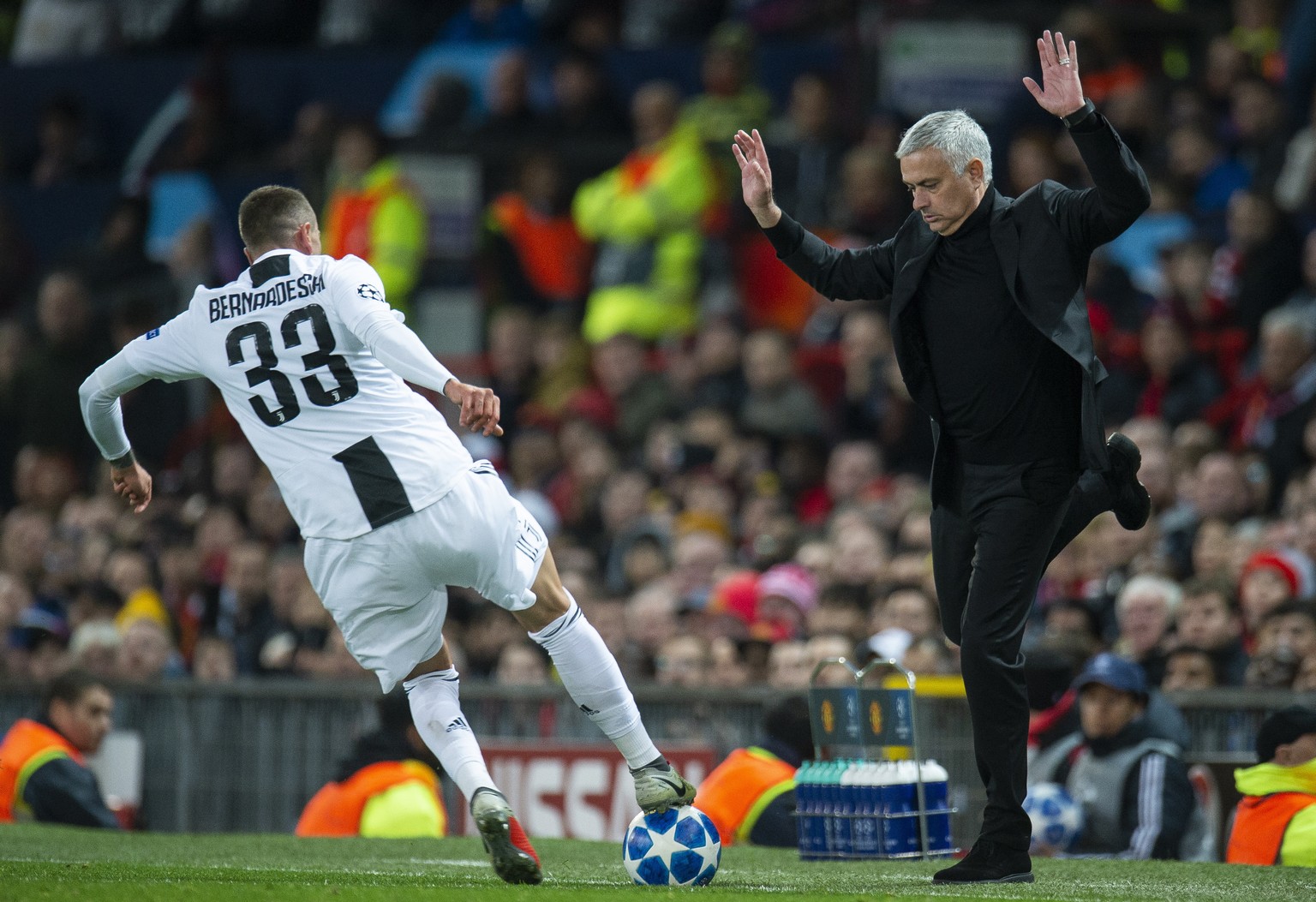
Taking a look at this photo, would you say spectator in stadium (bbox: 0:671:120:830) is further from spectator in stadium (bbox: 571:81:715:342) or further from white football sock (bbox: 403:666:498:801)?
spectator in stadium (bbox: 571:81:715:342)

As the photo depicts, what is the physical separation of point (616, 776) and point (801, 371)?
4.32m

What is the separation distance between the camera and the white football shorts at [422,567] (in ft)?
20.5

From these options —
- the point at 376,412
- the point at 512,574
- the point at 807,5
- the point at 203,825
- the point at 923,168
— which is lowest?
the point at 203,825

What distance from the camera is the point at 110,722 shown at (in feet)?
37.9

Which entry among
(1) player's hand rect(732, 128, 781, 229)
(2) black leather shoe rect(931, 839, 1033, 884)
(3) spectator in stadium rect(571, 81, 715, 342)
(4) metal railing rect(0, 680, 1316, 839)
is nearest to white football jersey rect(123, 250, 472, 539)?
(1) player's hand rect(732, 128, 781, 229)

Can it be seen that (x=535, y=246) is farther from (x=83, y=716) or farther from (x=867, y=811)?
(x=867, y=811)

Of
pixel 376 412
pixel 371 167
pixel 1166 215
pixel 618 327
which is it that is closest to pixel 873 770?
pixel 376 412

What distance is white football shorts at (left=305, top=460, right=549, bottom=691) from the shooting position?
626cm

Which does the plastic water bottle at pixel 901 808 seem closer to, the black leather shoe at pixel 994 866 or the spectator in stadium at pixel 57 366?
the black leather shoe at pixel 994 866

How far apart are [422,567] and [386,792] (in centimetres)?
323

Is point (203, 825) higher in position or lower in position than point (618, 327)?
lower

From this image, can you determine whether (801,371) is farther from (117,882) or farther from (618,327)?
(117,882)

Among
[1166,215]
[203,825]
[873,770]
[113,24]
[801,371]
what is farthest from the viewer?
[113,24]

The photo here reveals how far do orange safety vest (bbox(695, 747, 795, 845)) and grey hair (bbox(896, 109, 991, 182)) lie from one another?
10.6 ft
